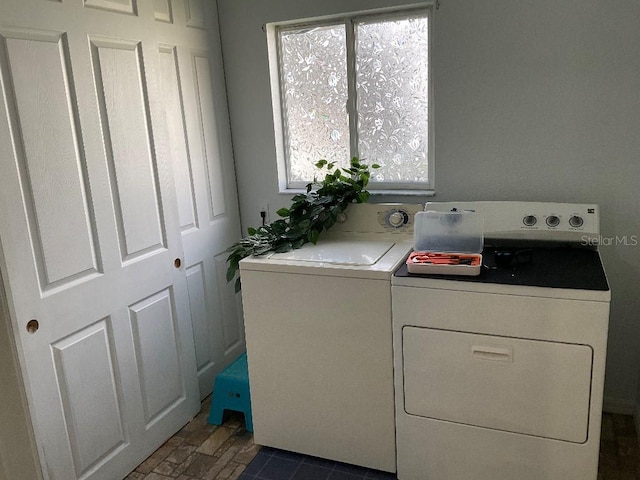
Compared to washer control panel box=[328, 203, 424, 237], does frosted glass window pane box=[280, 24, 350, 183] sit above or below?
above

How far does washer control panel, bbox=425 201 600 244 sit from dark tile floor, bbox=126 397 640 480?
901mm

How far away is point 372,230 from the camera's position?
8.10 feet

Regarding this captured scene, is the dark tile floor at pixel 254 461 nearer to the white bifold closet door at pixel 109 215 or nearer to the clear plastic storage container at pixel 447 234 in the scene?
the white bifold closet door at pixel 109 215

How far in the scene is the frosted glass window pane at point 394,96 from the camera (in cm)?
250

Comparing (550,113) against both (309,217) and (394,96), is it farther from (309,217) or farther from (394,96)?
(309,217)

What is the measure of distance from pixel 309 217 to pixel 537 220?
3.22 ft

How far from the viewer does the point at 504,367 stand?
1.84 m

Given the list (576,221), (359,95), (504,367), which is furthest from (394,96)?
(504,367)

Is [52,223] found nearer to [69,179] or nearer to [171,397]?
[69,179]

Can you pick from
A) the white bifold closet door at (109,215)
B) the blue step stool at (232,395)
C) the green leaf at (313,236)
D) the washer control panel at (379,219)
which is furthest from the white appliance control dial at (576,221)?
the white bifold closet door at (109,215)

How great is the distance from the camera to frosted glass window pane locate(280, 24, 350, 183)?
105 inches

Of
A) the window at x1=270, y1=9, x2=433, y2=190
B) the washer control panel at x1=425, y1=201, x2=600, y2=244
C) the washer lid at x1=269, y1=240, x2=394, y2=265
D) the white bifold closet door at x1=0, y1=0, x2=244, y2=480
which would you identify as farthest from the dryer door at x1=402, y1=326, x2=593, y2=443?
the white bifold closet door at x1=0, y1=0, x2=244, y2=480

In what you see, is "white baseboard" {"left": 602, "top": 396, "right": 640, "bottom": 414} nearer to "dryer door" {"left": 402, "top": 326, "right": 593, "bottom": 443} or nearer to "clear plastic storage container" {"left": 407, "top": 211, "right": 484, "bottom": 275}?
"dryer door" {"left": 402, "top": 326, "right": 593, "bottom": 443}
